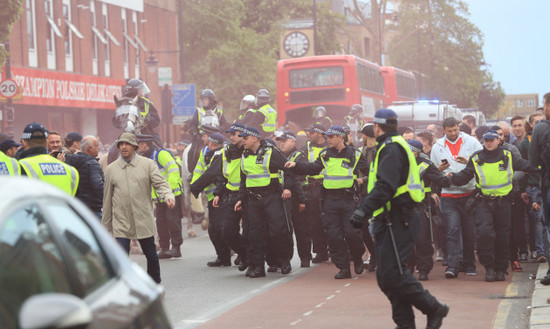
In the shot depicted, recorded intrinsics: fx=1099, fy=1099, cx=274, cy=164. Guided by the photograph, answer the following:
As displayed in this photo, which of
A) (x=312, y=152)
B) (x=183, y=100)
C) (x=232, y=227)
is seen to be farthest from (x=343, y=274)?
(x=183, y=100)

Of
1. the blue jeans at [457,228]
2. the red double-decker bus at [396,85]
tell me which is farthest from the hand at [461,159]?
the red double-decker bus at [396,85]

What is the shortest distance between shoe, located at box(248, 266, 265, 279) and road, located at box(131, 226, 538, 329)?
0.13 meters

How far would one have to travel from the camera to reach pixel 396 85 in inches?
1738

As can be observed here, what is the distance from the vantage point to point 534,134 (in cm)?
1109

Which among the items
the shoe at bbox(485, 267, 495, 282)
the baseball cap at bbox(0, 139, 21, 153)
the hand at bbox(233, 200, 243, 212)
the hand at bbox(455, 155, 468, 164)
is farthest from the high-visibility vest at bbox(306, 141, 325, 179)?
the baseball cap at bbox(0, 139, 21, 153)

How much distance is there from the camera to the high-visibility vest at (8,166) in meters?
8.95

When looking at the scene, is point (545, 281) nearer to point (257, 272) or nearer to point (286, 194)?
point (286, 194)

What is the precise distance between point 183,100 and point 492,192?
1726 centimetres

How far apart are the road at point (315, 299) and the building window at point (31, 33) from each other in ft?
91.0

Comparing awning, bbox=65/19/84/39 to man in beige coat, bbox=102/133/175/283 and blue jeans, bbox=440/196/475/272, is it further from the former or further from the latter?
man in beige coat, bbox=102/133/175/283

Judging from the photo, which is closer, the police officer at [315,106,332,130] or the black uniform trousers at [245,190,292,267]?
the black uniform trousers at [245,190,292,267]

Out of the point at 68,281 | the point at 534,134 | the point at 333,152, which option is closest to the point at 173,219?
the point at 333,152

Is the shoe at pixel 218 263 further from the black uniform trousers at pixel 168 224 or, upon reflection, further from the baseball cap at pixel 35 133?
the baseball cap at pixel 35 133

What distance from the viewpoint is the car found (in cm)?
334
